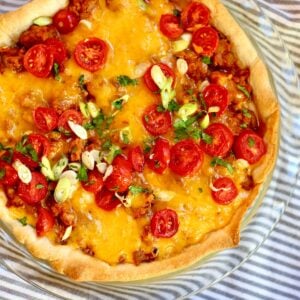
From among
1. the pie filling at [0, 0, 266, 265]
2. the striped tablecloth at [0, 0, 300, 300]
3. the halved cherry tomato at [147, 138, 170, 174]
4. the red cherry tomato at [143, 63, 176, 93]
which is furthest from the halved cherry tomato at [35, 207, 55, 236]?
the striped tablecloth at [0, 0, 300, 300]

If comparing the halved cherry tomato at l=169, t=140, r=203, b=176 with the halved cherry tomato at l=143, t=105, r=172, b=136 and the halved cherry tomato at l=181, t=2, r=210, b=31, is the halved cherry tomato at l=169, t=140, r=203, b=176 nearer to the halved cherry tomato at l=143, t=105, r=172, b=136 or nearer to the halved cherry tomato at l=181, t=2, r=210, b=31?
the halved cherry tomato at l=143, t=105, r=172, b=136

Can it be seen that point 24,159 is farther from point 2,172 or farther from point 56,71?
point 56,71

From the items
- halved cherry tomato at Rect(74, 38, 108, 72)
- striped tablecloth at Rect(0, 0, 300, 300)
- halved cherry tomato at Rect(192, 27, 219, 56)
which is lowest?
striped tablecloth at Rect(0, 0, 300, 300)

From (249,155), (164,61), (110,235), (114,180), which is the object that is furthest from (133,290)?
(164,61)

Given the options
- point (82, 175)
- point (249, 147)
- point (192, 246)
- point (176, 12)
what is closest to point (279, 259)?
point (192, 246)

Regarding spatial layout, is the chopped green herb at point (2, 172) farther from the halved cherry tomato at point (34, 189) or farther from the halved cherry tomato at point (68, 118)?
the halved cherry tomato at point (68, 118)

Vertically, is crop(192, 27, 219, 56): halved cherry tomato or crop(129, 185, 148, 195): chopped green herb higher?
crop(192, 27, 219, 56): halved cherry tomato

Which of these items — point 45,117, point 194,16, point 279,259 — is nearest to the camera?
point 45,117
